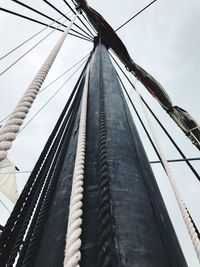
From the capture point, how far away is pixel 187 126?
5375 mm

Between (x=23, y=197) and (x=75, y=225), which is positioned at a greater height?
(x=23, y=197)

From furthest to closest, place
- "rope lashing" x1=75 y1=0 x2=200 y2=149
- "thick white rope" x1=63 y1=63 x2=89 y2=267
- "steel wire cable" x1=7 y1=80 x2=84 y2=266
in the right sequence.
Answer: "rope lashing" x1=75 y1=0 x2=200 y2=149, "steel wire cable" x1=7 y1=80 x2=84 y2=266, "thick white rope" x1=63 y1=63 x2=89 y2=267

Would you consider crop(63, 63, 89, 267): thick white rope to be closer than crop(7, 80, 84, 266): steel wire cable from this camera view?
Yes

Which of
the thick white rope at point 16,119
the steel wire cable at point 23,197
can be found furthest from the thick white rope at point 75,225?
the steel wire cable at point 23,197

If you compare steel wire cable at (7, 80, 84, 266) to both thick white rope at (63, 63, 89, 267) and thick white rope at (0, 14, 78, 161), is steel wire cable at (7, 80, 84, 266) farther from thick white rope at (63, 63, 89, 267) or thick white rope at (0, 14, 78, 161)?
thick white rope at (0, 14, 78, 161)

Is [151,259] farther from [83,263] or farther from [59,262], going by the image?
[59,262]

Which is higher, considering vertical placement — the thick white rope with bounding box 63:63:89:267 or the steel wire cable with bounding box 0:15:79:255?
the steel wire cable with bounding box 0:15:79:255

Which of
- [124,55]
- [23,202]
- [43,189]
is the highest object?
[124,55]

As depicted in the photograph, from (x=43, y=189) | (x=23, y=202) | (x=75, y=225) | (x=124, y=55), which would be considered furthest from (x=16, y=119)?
(x=124, y=55)

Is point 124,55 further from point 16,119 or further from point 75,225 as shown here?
point 75,225

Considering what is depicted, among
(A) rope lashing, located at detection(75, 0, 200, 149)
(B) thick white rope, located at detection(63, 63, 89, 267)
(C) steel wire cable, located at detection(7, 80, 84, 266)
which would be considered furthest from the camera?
(A) rope lashing, located at detection(75, 0, 200, 149)

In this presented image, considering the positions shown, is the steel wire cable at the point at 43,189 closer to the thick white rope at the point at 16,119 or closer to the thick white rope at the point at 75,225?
the thick white rope at the point at 75,225

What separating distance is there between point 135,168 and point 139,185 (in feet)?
0.57

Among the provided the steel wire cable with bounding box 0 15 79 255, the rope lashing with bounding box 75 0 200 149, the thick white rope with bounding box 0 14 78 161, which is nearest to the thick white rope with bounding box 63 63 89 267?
the thick white rope with bounding box 0 14 78 161
